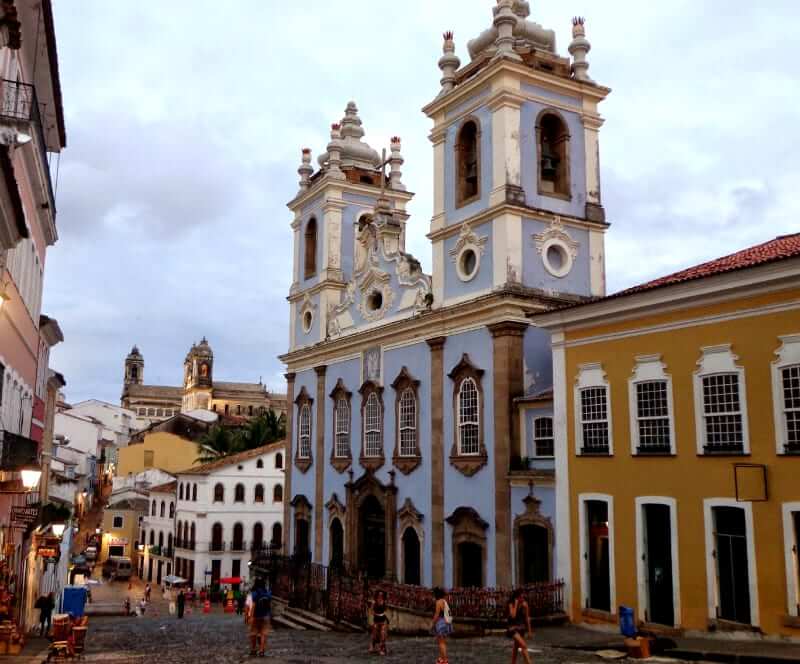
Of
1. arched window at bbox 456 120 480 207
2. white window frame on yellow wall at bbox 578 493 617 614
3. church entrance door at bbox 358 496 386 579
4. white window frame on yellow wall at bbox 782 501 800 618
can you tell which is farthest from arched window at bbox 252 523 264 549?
white window frame on yellow wall at bbox 782 501 800 618

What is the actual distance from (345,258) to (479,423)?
497 inches

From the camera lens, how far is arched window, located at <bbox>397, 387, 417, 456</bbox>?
26.7m

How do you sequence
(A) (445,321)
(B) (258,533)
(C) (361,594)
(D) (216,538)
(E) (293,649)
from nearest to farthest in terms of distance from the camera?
(E) (293,649), (C) (361,594), (A) (445,321), (D) (216,538), (B) (258,533)

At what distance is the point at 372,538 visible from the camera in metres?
28.8

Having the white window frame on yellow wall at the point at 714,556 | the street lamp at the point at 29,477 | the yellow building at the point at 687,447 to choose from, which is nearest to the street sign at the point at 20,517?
the street lamp at the point at 29,477

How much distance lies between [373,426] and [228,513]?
93.0ft

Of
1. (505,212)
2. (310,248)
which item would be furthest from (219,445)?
(505,212)

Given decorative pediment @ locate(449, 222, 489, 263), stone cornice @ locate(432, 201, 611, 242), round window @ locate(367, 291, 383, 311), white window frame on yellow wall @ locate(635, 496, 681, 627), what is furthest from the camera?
round window @ locate(367, 291, 383, 311)

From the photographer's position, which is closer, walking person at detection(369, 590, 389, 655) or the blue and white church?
walking person at detection(369, 590, 389, 655)

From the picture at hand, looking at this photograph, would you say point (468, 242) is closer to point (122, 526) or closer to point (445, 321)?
point (445, 321)

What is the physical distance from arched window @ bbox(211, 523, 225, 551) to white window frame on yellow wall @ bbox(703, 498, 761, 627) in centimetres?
4222

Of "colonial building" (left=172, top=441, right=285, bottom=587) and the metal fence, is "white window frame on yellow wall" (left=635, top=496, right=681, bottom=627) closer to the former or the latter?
the metal fence

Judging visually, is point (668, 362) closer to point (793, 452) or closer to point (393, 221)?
point (793, 452)

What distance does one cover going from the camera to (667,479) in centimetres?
1728
